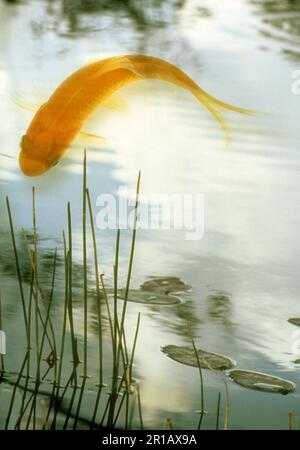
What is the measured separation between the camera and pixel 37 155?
5.27ft

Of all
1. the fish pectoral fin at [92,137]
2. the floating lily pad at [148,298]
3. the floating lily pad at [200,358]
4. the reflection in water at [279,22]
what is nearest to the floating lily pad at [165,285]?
the floating lily pad at [148,298]

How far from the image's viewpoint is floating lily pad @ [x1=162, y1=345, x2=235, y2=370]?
4.79 ft

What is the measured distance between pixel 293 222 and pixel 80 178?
0.47 metres

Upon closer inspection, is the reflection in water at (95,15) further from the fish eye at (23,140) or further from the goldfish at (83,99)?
the fish eye at (23,140)

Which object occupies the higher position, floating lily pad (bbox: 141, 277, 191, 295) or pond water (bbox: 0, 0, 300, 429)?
pond water (bbox: 0, 0, 300, 429)

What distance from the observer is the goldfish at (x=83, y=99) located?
63.0 inches

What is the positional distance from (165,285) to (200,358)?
7.8 inches

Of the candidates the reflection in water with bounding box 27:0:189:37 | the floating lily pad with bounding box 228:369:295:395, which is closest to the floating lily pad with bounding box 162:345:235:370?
the floating lily pad with bounding box 228:369:295:395

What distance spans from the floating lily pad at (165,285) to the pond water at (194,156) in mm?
13

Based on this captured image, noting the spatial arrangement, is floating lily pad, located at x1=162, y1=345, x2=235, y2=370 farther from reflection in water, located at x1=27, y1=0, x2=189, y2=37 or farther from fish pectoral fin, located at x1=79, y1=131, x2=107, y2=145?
reflection in water, located at x1=27, y1=0, x2=189, y2=37

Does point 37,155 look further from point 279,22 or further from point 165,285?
point 279,22

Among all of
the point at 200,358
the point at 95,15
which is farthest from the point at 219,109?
the point at 200,358

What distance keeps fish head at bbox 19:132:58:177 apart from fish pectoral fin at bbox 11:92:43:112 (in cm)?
6
